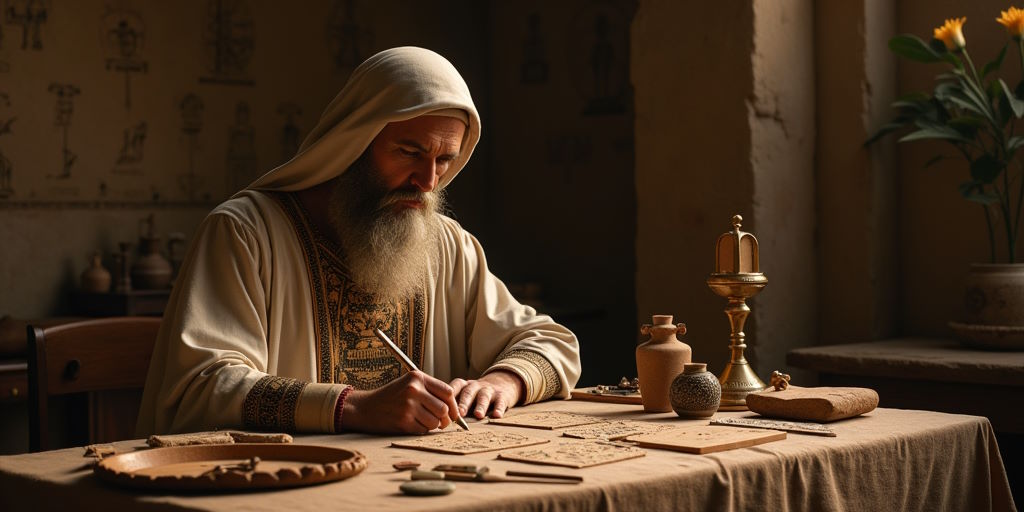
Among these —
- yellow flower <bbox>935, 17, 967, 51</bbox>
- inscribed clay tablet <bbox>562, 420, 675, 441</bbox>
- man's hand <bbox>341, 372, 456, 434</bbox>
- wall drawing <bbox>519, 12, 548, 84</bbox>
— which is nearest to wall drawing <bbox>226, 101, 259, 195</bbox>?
wall drawing <bbox>519, 12, 548, 84</bbox>

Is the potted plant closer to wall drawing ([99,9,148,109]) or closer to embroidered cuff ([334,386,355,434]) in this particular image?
embroidered cuff ([334,386,355,434])

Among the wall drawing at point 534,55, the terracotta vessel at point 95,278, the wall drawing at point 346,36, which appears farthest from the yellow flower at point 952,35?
the terracotta vessel at point 95,278

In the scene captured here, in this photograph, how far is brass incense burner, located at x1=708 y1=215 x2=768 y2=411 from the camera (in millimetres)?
2910

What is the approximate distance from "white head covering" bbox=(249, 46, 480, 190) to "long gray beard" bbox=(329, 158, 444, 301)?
79 mm

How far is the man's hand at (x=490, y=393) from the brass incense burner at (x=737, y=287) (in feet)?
1.75

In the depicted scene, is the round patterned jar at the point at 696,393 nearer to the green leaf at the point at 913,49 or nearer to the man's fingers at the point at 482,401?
the man's fingers at the point at 482,401

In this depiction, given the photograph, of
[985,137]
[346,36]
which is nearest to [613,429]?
[985,137]

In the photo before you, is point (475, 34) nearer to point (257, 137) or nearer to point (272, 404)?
point (257, 137)

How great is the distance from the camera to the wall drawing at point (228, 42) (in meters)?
6.84

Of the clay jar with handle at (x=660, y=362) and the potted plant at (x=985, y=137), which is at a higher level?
the potted plant at (x=985, y=137)

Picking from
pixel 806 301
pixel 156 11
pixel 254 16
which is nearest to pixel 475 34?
pixel 254 16

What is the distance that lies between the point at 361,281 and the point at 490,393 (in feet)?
1.93

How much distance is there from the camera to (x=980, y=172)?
4422 millimetres

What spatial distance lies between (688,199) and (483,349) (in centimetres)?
199
